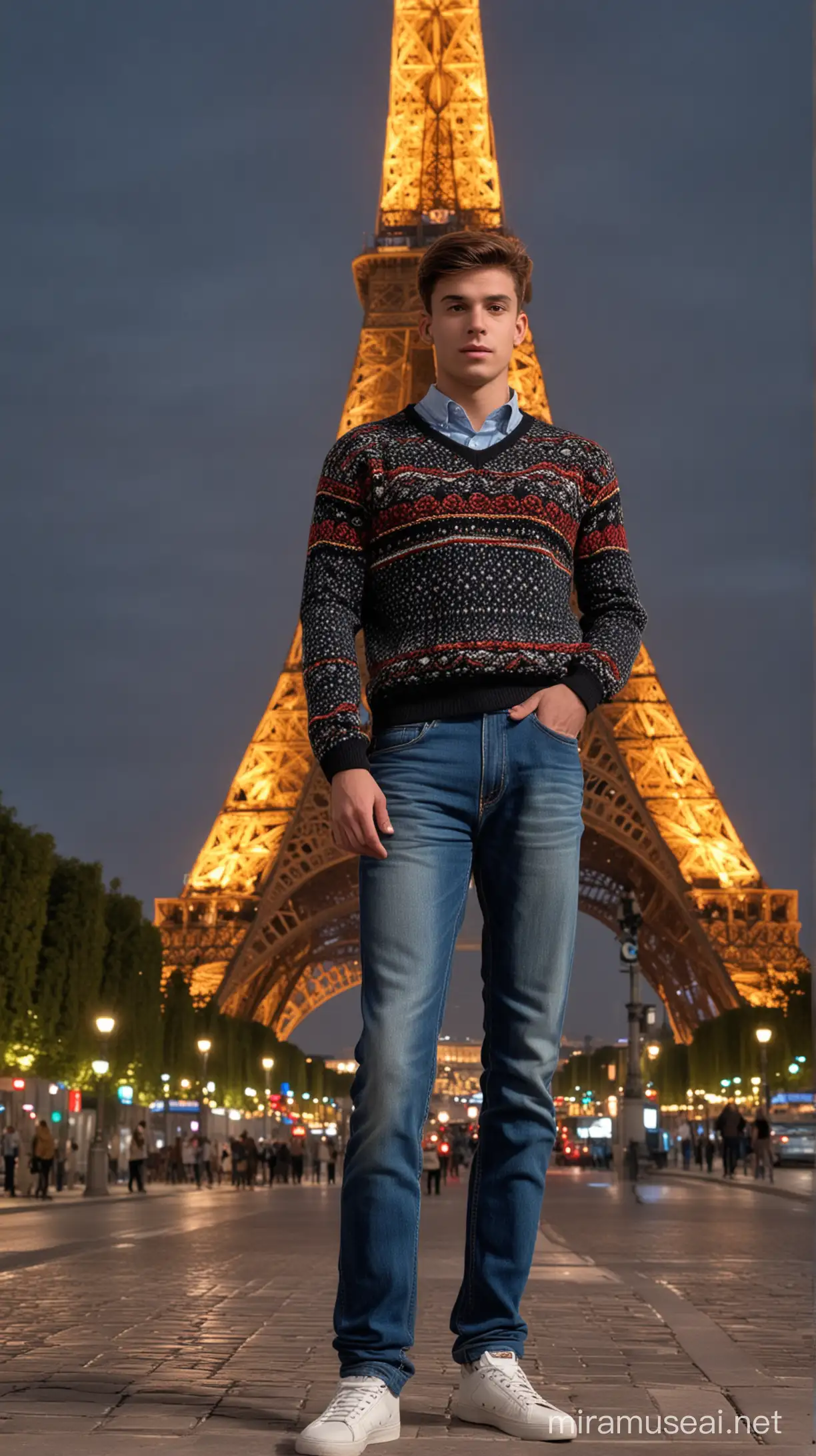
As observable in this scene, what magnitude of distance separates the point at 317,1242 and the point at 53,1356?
10297 mm

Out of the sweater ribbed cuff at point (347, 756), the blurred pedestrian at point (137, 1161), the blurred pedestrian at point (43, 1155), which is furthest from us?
the blurred pedestrian at point (137, 1161)

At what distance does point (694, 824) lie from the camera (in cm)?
5991

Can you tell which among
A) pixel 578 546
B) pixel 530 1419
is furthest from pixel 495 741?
pixel 530 1419

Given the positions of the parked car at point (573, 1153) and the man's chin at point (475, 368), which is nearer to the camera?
the man's chin at point (475, 368)

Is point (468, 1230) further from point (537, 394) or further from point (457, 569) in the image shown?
point (537, 394)

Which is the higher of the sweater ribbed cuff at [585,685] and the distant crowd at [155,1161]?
the distant crowd at [155,1161]

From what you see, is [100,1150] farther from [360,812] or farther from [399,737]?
[360,812]

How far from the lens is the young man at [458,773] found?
15.0 feet

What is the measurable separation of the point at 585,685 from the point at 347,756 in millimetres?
566

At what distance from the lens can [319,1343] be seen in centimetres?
672

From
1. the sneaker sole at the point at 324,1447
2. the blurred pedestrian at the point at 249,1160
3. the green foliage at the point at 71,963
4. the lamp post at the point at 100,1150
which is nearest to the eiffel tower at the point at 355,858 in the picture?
the blurred pedestrian at the point at 249,1160

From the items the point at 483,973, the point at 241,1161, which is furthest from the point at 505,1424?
the point at 241,1161

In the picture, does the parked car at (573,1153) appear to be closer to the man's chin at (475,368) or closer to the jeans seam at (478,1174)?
the jeans seam at (478,1174)

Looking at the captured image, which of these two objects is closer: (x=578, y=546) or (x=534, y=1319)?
(x=578, y=546)
